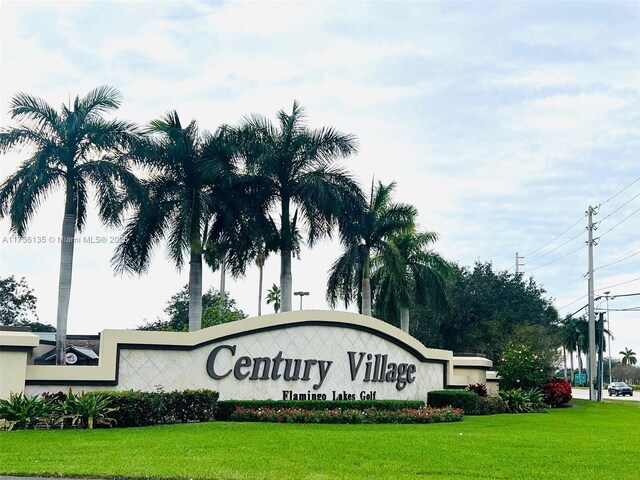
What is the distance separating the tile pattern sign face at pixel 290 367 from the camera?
21.7 meters

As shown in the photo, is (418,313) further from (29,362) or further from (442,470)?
(442,470)

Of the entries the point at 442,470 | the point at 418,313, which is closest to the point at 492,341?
the point at 418,313

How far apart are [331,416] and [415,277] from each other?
16.4m

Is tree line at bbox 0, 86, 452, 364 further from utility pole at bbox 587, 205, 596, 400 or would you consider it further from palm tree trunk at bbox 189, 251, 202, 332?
utility pole at bbox 587, 205, 596, 400

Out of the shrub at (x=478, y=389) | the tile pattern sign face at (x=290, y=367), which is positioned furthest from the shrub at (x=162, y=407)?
the shrub at (x=478, y=389)

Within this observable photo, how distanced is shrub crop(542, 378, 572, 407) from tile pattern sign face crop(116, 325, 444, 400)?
10.0 m

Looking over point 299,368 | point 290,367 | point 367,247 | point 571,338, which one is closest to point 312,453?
point 290,367

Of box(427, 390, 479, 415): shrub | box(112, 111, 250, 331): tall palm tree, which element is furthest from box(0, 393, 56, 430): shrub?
box(427, 390, 479, 415): shrub

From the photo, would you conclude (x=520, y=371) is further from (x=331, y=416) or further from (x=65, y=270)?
(x=65, y=270)

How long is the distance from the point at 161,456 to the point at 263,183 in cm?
1614

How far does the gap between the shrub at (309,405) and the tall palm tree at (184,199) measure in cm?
559

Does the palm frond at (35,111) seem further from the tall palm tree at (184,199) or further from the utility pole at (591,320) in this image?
the utility pole at (591,320)

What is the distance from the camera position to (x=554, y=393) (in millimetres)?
35562

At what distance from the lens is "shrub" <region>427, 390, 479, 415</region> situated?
27312 millimetres
